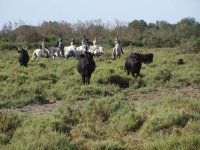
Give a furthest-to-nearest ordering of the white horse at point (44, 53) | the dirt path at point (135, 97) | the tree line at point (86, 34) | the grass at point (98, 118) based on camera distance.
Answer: the tree line at point (86, 34), the white horse at point (44, 53), the dirt path at point (135, 97), the grass at point (98, 118)

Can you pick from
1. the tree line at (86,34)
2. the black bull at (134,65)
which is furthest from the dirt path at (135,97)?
the tree line at (86,34)

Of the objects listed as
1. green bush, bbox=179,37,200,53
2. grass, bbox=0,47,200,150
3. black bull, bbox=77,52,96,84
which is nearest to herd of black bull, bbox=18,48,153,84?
black bull, bbox=77,52,96,84

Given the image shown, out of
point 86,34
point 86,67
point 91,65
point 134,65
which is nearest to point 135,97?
point 86,67

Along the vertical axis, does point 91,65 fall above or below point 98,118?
above

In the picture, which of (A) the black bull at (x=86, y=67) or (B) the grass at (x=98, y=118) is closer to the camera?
(B) the grass at (x=98, y=118)

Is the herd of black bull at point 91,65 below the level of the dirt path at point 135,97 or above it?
above

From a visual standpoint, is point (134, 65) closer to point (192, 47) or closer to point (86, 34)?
point (192, 47)

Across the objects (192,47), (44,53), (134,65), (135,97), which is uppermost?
(192,47)

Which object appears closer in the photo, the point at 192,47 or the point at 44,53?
the point at 44,53

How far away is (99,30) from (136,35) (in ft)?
18.4

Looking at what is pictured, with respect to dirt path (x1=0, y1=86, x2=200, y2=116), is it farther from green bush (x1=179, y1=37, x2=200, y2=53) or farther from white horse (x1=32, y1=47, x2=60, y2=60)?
green bush (x1=179, y1=37, x2=200, y2=53)

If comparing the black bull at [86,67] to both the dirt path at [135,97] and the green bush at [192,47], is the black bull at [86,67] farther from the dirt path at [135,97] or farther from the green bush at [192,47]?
the green bush at [192,47]

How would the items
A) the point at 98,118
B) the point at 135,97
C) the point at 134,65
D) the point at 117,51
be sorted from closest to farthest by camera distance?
the point at 98,118
the point at 135,97
the point at 134,65
the point at 117,51

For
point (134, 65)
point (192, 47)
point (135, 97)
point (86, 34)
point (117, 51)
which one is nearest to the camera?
point (135, 97)
